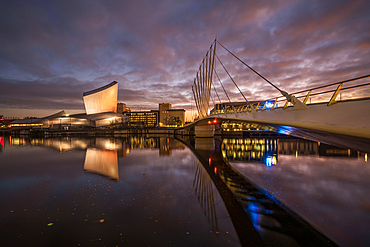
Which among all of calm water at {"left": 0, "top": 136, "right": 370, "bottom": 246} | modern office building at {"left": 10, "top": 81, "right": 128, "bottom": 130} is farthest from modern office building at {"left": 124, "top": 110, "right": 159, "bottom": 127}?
calm water at {"left": 0, "top": 136, "right": 370, "bottom": 246}

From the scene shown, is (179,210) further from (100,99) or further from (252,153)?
(100,99)

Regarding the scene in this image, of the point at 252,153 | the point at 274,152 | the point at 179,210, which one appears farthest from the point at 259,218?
the point at 274,152

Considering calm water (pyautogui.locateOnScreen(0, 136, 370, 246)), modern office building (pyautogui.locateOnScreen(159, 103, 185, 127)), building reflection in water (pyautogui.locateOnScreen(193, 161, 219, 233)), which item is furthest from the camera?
modern office building (pyautogui.locateOnScreen(159, 103, 185, 127))

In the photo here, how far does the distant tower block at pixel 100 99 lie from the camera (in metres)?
104

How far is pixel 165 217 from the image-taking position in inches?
262

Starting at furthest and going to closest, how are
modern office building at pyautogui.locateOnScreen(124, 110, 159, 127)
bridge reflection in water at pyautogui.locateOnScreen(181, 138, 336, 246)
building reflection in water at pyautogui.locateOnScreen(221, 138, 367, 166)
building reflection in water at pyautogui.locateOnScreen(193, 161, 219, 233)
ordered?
modern office building at pyautogui.locateOnScreen(124, 110, 159, 127) < building reflection in water at pyautogui.locateOnScreen(221, 138, 367, 166) < building reflection in water at pyautogui.locateOnScreen(193, 161, 219, 233) < bridge reflection in water at pyautogui.locateOnScreen(181, 138, 336, 246)

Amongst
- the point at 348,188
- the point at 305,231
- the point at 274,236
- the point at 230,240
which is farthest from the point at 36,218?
the point at 348,188

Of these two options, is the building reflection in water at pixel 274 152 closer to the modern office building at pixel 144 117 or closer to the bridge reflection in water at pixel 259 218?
the bridge reflection in water at pixel 259 218

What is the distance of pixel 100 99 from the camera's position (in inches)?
4188

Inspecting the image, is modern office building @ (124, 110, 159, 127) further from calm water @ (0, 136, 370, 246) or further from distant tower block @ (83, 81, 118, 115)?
calm water @ (0, 136, 370, 246)

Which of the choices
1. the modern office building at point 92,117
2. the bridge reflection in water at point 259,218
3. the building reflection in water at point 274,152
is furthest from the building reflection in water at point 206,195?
the modern office building at point 92,117

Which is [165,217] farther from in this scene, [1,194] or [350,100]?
[1,194]

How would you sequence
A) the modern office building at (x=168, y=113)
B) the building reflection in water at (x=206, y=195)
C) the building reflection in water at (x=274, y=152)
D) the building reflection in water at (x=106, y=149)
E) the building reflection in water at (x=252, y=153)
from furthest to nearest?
the modern office building at (x=168, y=113) < the building reflection in water at (x=274, y=152) < the building reflection in water at (x=252, y=153) < the building reflection in water at (x=106, y=149) < the building reflection in water at (x=206, y=195)

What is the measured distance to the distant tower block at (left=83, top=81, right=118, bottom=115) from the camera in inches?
4112
